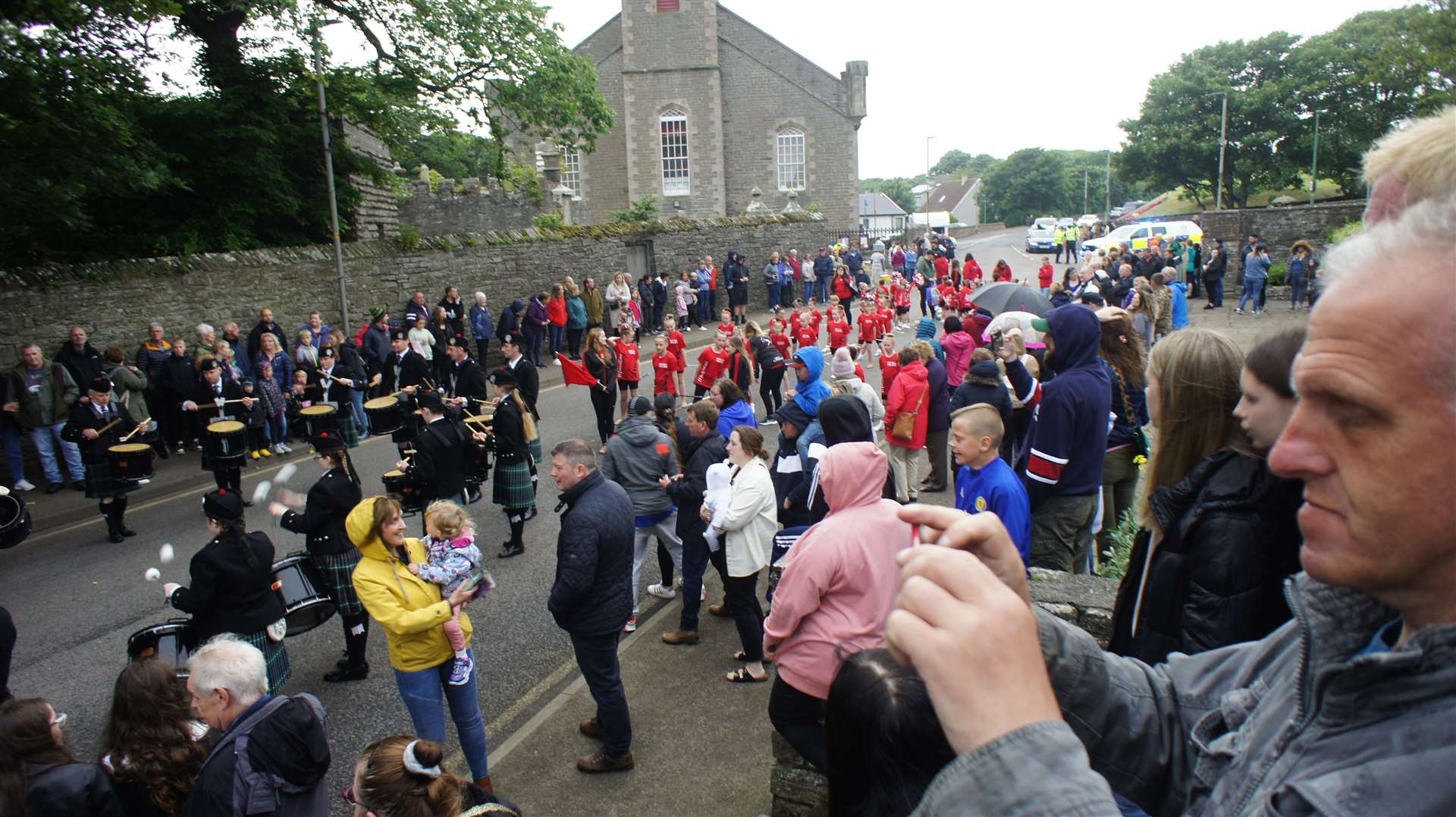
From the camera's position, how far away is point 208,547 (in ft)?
18.1

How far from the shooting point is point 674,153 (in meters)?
42.9

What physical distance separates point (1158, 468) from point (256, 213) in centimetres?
1769

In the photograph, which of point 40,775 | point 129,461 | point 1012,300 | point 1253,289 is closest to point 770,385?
point 1012,300

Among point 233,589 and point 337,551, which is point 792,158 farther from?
point 233,589

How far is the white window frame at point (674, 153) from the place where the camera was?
42.5 m

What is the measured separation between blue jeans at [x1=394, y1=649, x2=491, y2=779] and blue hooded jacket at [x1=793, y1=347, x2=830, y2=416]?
12.2ft

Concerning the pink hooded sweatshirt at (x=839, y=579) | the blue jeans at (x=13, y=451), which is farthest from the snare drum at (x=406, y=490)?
the blue jeans at (x=13, y=451)

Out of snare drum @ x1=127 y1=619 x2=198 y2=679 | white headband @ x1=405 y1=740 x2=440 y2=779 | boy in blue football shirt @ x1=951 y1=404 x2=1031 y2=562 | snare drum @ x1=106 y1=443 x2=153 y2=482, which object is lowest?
snare drum @ x1=127 y1=619 x2=198 y2=679

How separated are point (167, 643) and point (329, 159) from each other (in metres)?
13.0

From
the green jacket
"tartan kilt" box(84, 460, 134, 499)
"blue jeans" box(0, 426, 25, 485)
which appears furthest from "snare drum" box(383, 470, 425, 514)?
"blue jeans" box(0, 426, 25, 485)

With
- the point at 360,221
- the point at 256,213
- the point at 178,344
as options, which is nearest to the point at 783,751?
the point at 178,344

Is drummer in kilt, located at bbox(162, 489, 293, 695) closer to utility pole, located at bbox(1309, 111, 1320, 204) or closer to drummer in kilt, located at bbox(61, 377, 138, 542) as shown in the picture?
drummer in kilt, located at bbox(61, 377, 138, 542)

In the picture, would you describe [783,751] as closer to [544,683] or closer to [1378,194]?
[544,683]

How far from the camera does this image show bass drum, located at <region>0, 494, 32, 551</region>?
8977mm
